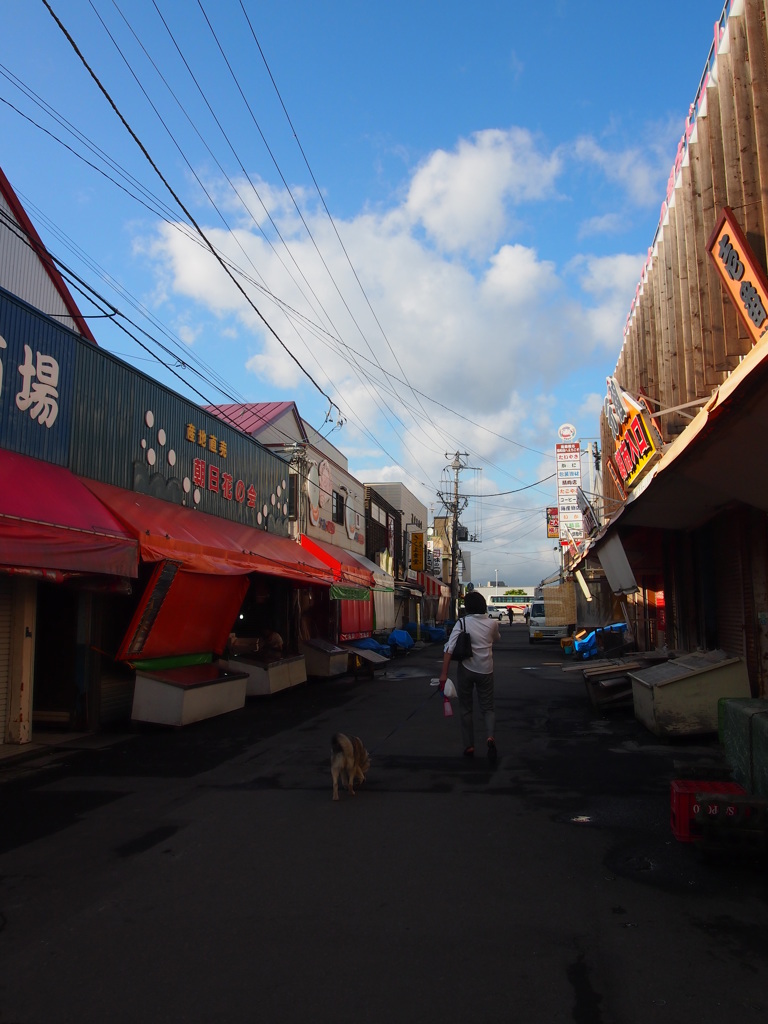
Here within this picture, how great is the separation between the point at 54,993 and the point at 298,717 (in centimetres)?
921

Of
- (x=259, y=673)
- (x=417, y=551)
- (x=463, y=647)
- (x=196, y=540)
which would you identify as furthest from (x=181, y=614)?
(x=417, y=551)

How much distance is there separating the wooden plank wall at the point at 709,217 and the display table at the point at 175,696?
791cm

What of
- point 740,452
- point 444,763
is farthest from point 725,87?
point 444,763

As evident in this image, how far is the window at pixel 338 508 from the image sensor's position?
27.5 metres

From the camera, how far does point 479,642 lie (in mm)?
8352

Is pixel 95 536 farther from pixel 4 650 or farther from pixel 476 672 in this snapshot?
pixel 476 672

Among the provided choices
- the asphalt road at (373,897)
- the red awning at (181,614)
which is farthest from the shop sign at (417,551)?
the asphalt road at (373,897)

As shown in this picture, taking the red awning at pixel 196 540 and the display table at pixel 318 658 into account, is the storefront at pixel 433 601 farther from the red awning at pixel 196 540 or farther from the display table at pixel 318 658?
the red awning at pixel 196 540

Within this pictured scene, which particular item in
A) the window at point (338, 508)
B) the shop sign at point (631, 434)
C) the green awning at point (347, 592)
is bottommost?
the green awning at point (347, 592)

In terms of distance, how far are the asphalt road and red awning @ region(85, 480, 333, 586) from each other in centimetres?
330

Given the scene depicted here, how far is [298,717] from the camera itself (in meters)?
12.6

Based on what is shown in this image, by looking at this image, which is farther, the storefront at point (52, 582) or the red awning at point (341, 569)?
the red awning at point (341, 569)

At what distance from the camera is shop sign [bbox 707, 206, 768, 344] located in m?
7.24

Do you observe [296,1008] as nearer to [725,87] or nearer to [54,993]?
[54,993]
